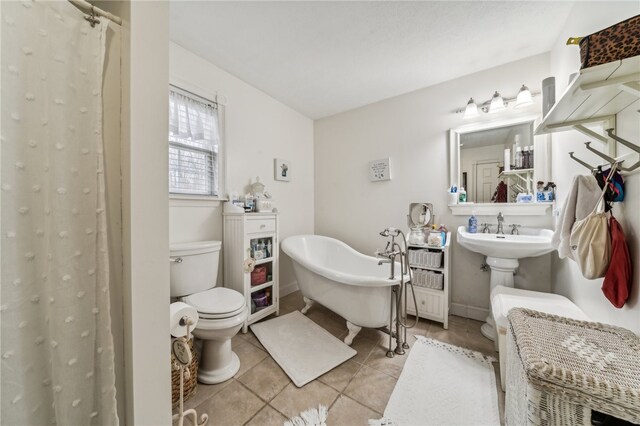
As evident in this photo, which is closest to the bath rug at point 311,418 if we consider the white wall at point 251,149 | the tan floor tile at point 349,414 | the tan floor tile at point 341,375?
the tan floor tile at point 349,414

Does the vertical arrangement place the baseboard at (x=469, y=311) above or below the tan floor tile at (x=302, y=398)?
above

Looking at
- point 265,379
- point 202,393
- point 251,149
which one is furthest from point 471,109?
point 202,393

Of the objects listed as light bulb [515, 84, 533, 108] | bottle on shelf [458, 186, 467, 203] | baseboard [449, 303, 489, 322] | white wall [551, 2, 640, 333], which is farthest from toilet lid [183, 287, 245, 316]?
light bulb [515, 84, 533, 108]

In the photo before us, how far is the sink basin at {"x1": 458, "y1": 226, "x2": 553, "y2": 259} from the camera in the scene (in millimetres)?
1604

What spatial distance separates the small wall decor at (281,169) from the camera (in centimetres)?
272

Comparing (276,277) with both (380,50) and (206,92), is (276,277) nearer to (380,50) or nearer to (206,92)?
(206,92)

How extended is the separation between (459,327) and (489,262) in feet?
2.23

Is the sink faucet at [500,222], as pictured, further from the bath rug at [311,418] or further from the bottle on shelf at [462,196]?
the bath rug at [311,418]

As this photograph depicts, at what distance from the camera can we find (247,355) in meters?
1.72

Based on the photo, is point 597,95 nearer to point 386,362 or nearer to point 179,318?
point 386,362

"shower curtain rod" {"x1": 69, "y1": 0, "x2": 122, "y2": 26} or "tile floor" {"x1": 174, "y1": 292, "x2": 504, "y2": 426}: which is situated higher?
"shower curtain rod" {"x1": 69, "y1": 0, "x2": 122, "y2": 26}

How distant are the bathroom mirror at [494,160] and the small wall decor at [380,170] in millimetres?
647

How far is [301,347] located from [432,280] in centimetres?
129

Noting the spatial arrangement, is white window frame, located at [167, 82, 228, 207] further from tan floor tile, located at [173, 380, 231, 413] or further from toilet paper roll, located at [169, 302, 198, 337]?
tan floor tile, located at [173, 380, 231, 413]
